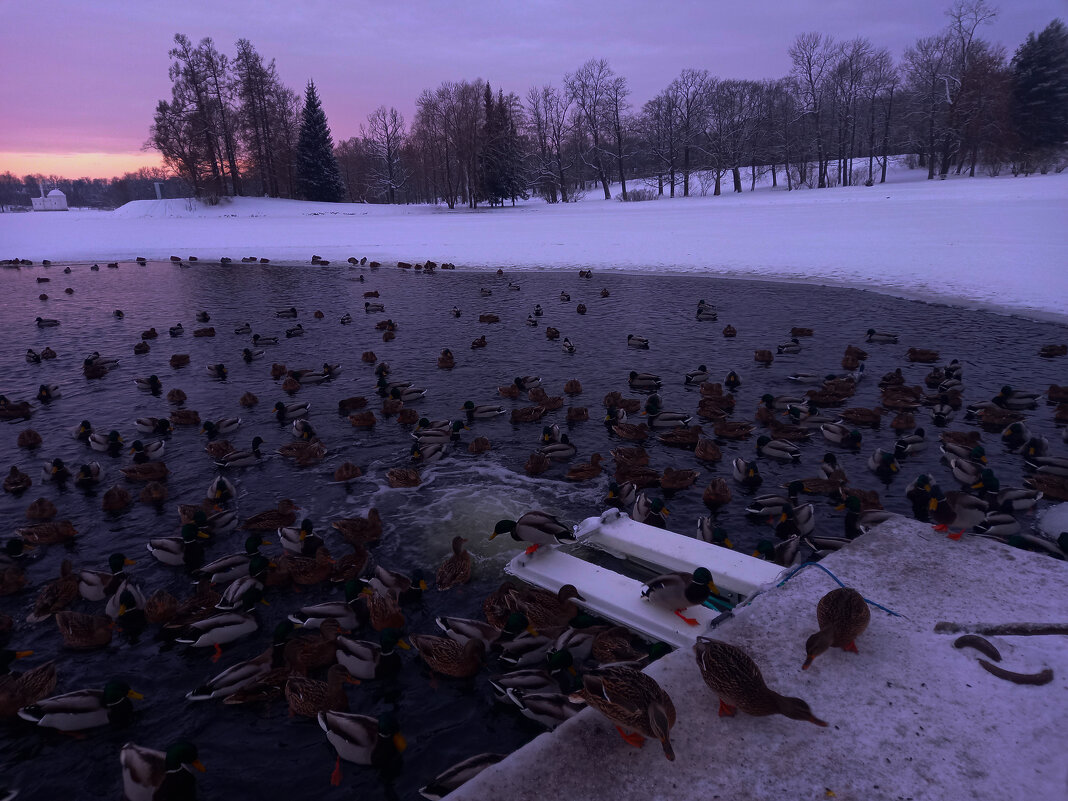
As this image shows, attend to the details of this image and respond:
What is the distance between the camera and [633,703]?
3436mm

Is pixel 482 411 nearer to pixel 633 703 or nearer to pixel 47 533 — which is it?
pixel 47 533

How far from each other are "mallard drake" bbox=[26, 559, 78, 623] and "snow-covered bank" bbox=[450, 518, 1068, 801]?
228 inches

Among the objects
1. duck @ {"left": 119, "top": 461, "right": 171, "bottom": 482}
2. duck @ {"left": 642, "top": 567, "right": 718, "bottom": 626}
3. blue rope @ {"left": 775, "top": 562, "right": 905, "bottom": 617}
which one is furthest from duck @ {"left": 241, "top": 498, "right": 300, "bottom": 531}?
blue rope @ {"left": 775, "top": 562, "right": 905, "bottom": 617}

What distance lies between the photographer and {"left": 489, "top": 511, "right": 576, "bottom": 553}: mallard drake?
22.4ft

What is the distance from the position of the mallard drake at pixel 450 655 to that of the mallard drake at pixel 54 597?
4.11 meters

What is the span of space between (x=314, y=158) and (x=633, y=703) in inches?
3028

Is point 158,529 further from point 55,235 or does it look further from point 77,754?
point 55,235

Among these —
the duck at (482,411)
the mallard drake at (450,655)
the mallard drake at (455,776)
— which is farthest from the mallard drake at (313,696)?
the duck at (482,411)

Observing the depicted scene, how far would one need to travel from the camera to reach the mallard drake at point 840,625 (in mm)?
3844

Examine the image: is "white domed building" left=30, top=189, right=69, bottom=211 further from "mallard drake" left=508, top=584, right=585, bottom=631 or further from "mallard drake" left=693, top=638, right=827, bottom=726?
"mallard drake" left=693, top=638, right=827, bottom=726

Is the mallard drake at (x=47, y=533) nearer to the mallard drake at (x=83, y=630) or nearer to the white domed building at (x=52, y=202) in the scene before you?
the mallard drake at (x=83, y=630)

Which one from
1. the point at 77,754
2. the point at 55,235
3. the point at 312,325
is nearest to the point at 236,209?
the point at 55,235

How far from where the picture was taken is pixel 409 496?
916 cm

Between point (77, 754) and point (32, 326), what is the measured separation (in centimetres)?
2191
